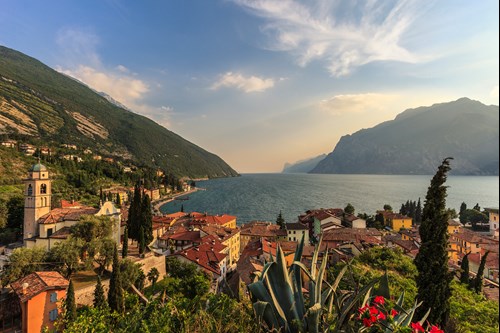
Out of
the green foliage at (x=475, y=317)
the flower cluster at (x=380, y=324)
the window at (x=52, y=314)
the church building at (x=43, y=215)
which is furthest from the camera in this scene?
the church building at (x=43, y=215)

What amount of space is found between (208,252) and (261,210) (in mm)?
59591

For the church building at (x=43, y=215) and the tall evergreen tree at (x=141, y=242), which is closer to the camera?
the church building at (x=43, y=215)

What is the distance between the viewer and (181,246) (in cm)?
3888

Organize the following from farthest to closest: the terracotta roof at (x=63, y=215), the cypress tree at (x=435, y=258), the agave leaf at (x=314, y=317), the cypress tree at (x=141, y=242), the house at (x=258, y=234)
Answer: the house at (x=258, y=234) < the cypress tree at (x=141, y=242) < the terracotta roof at (x=63, y=215) < the cypress tree at (x=435, y=258) < the agave leaf at (x=314, y=317)

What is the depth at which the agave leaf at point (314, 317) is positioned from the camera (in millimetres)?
3162

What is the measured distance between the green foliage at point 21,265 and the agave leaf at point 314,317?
24.6m

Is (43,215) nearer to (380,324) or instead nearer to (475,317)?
(380,324)

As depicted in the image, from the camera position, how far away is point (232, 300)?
4.66 m

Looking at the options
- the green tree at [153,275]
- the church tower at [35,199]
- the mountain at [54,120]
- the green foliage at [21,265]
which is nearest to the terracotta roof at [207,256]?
the green tree at [153,275]

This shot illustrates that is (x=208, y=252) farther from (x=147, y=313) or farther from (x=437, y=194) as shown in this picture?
(x=147, y=313)

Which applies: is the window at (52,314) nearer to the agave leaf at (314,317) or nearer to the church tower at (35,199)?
the church tower at (35,199)

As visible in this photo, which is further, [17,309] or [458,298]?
[17,309]

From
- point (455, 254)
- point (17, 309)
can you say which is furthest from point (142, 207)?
point (455, 254)

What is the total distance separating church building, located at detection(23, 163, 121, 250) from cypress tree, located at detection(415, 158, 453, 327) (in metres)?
26.3
